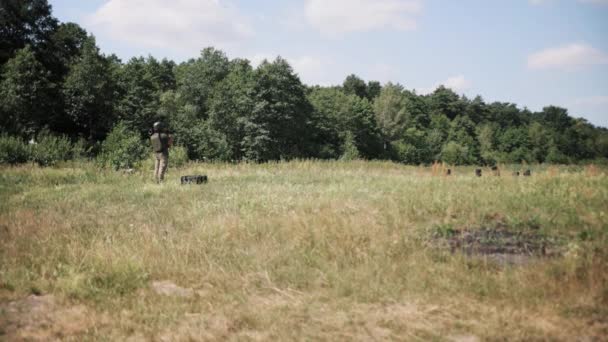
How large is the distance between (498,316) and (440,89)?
122 meters

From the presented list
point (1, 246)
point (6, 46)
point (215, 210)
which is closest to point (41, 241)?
point (1, 246)

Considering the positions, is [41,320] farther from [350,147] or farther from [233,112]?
[350,147]

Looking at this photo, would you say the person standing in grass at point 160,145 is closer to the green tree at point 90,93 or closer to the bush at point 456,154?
the green tree at point 90,93

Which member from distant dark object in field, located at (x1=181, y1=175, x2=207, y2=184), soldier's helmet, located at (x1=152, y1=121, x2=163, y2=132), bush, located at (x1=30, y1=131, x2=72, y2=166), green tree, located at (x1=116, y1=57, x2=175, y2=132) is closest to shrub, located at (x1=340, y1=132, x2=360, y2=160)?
green tree, located at (x1=116, y1=57, x2=175, y2=132)

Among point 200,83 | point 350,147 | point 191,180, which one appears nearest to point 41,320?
point 191,180

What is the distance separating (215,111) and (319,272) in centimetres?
5154

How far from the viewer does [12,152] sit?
2058cm

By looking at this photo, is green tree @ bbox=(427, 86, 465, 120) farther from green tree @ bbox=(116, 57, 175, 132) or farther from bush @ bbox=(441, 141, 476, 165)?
green tree @ bbox=(116, 57, 175, 132)

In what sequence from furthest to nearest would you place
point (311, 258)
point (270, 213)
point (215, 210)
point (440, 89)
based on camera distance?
point (440, 89)
point (215, 210)
point (270, 213)
point (311, 258)

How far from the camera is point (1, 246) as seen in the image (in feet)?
21.8

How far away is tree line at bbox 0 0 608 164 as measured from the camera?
39500mm

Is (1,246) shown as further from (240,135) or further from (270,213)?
(240,135)

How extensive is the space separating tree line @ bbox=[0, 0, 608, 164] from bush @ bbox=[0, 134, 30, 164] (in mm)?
2660

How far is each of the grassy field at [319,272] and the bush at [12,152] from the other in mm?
14336
